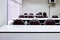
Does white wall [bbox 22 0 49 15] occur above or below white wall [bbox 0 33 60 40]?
above

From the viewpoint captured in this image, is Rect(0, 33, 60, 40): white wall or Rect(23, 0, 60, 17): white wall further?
Rect(23, 0, 60, 17): white wall

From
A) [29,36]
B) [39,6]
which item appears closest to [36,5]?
[39,6]

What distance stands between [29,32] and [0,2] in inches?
39.3

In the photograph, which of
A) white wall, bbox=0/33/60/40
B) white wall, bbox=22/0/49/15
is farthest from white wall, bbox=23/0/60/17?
white wall, bbox=0/33/60/40

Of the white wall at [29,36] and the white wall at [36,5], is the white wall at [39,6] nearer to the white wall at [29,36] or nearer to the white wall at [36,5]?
the white wall at [36,5]

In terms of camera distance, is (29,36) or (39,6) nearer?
(29,36)

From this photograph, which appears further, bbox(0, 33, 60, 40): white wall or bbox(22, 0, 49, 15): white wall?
bbox(22, 0, 49, 15): white wall

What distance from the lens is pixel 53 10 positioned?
410 inches

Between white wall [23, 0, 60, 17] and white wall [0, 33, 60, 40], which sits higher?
white wall [23, 0, 60, 17]

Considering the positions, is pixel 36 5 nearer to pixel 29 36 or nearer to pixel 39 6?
pixel 39 6

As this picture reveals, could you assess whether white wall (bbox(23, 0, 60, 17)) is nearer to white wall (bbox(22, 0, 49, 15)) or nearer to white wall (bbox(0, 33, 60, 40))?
white wall (bbox(22, 0, 49, 15))

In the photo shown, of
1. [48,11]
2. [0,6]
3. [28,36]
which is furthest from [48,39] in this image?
[48,11]

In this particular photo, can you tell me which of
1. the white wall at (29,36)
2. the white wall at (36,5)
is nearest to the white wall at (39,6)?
the white wall at (36,5)

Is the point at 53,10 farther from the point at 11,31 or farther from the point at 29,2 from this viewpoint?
the point at 11,31
